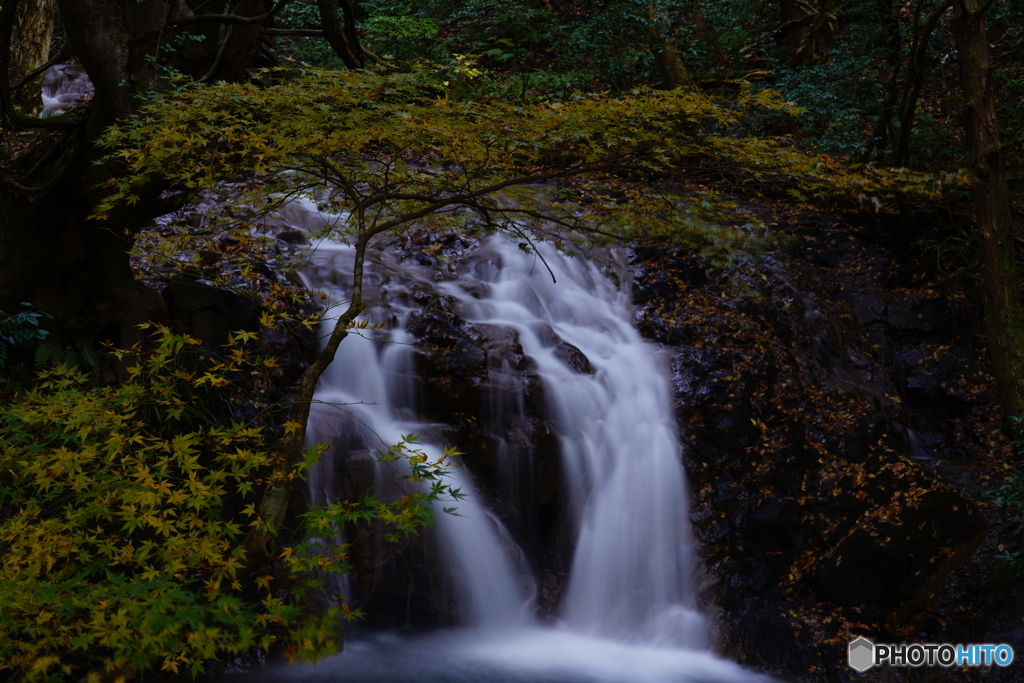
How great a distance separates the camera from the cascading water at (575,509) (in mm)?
5750

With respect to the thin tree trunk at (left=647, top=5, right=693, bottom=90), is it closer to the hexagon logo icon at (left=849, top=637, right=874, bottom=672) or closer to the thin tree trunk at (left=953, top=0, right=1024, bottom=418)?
the thin tree trunk at (left=953, top=0, right=1024, bottom=418)

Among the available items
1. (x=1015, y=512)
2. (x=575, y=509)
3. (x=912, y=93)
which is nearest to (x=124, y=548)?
(x=575, y=509)

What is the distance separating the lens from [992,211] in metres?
7.30

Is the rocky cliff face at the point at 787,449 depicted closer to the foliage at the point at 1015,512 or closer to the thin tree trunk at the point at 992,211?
the foliage at the point at 1015,512

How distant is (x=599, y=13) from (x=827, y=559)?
10.7 meters

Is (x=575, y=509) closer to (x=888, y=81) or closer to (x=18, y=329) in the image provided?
(x=18, y=329)

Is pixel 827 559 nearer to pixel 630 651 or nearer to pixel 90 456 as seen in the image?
pixel 630 651

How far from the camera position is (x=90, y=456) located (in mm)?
3965

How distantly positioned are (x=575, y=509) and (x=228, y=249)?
435cm

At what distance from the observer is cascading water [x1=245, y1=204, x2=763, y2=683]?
18.9 feet

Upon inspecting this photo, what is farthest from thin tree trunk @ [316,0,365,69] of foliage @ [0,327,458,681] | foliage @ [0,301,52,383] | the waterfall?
foliage @ [0,301,52,383]

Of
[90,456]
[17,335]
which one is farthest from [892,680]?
[17,335]

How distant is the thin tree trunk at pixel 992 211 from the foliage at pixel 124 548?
634cm

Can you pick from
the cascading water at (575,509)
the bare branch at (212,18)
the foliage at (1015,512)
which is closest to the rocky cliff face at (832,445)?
the foliage at (1015,512)
